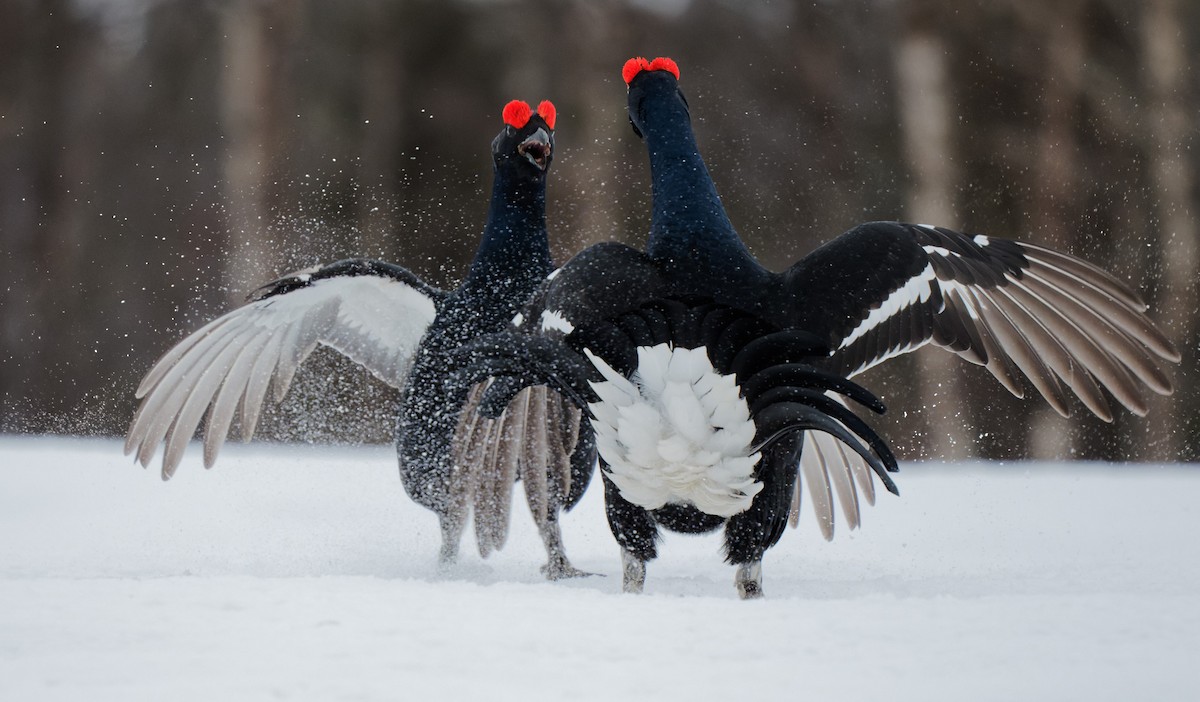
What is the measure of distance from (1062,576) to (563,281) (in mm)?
1196

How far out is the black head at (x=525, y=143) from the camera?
3143 millimetres

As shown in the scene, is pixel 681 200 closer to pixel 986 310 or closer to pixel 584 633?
pixel 986 310

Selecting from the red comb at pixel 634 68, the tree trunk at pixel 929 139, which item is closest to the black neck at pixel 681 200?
the red comb at pixel 634 68

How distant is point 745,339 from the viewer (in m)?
2.06

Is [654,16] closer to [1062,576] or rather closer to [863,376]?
[863,376]

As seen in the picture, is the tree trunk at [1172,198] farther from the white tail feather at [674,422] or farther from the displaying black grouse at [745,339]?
the white tail feather at [674,422]

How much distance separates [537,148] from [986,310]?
1.26m

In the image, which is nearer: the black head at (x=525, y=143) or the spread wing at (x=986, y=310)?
the spread wing at (x=986, y=310)

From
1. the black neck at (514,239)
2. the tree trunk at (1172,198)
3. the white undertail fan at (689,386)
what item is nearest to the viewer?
the white undertail fan at (689,386)

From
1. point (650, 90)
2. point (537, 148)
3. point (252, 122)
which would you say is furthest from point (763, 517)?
point (252, 122)

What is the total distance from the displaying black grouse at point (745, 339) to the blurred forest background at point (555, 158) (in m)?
5.87

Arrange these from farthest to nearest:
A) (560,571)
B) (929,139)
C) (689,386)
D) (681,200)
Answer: (929,139) → (560,571) → (681,200) → (689,386)

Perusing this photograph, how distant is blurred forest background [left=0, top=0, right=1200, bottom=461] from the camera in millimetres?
9016

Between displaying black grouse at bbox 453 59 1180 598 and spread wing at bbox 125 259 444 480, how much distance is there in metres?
0.96
